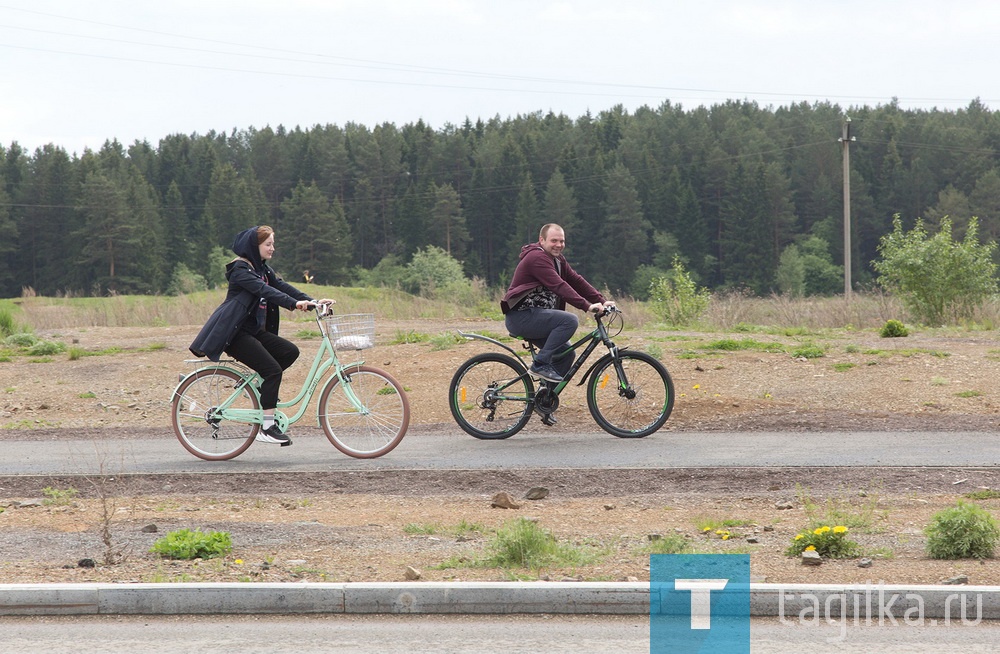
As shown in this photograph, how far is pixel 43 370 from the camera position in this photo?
16547mm

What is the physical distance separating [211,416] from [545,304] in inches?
125

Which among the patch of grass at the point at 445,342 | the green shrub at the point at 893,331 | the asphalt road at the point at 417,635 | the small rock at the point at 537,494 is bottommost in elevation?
the asphalt road at the point at 417,635

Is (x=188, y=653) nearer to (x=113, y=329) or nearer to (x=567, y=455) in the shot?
(x=567, y=455)

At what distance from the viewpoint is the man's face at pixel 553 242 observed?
10.7m

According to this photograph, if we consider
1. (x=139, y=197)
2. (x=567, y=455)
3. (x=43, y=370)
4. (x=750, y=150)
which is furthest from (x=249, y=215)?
(x=567, y=455)

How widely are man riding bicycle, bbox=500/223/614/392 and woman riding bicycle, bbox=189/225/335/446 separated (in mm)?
1918

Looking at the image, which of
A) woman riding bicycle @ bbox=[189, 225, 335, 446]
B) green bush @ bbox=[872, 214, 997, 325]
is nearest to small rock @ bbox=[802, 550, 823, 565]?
woman riding bicycle @ bbox=[189, 225, 335, 446]

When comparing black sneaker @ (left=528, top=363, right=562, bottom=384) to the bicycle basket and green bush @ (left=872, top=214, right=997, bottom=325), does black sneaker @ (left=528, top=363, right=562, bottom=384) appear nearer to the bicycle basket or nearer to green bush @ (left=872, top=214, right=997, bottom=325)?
the bicycle basket

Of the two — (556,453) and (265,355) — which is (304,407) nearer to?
(265,355)

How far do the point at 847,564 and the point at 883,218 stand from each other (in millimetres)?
110704

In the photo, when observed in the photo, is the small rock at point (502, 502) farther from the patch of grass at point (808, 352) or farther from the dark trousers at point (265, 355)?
the patch of grass at point (808, 352)

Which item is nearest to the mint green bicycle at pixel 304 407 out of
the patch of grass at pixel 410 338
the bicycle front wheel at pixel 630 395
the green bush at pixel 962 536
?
the bicycle front wheel at pixel 630 395

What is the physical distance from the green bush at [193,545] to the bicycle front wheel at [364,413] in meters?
3.34

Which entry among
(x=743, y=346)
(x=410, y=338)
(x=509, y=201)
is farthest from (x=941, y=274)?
(x=509, y=201)
